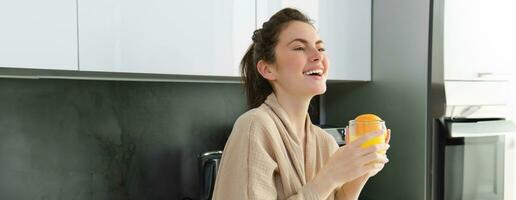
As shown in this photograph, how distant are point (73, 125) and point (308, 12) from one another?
0.83 metres

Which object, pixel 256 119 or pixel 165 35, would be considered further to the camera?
pixel 165 35

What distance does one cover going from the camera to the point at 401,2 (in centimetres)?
156

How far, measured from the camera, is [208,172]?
137cm

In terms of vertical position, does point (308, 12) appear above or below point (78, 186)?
above

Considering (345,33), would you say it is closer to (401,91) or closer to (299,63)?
(401,91)

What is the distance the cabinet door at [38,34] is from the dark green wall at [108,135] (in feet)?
0.99

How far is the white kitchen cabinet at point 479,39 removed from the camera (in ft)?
4.79

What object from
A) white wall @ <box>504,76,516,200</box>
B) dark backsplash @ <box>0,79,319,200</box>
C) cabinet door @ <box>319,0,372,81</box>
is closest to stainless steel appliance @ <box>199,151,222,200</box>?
dark backsplash @ <box>0,79,319,200</box>

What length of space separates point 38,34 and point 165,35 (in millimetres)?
305

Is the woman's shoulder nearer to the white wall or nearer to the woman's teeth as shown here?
the woman's teeth

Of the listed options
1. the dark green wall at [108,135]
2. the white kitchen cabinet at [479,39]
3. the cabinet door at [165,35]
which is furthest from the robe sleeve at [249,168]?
the white kitchen cabinet at [479,39]

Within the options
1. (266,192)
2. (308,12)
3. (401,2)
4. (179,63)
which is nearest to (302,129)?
(266,192)

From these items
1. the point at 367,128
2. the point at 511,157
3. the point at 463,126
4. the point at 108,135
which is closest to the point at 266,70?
the point at 367,128

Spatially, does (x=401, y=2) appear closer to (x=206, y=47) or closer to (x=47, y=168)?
(x=206, y=47)
